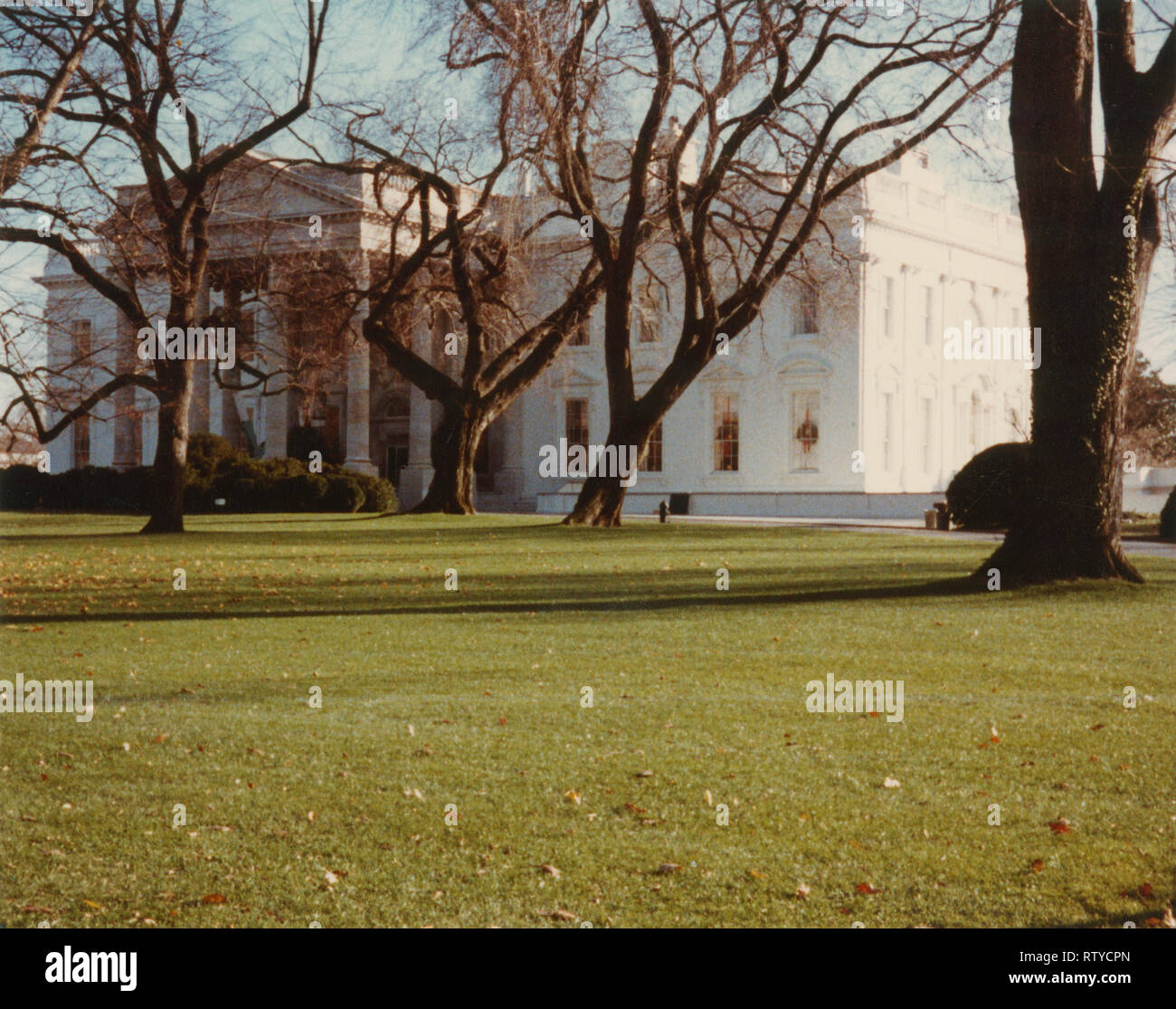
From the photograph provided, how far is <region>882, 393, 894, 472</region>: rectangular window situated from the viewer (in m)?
58.0

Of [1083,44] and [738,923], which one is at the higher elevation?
[1083,44]

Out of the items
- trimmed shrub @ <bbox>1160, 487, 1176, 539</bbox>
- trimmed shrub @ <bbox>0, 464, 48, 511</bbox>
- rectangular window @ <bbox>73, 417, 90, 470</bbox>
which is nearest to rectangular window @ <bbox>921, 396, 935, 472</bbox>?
trimmed shrub @ <bbox>1160, 487, 1176, 539</bbox>

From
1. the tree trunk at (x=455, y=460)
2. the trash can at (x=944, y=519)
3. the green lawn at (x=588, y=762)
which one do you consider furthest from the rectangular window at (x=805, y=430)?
the green lawn at (x=588, y=762)

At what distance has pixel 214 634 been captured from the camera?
13844 mm

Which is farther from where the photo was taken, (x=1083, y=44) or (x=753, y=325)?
(x=753, y=325)

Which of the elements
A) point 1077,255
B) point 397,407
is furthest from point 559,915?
point 397,407

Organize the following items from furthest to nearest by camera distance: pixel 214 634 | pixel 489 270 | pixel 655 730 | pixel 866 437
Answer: pixel 866 437 → pixel 489 270 → pixel 214 634 → pixel 655 730

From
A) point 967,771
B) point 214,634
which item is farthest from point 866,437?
point 967,771

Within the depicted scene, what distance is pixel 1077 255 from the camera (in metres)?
17.3

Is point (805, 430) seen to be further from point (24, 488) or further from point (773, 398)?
point (24, 488)

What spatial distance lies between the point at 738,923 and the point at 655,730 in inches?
140

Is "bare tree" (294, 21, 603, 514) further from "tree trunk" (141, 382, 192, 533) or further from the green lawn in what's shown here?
the green lawn

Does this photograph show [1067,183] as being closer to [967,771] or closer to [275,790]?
[967,771]

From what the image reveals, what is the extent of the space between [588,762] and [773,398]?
51.3 m
